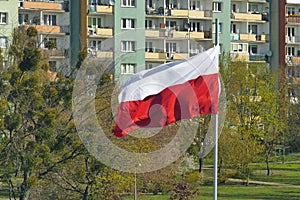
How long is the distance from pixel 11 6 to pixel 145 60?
33.2ft

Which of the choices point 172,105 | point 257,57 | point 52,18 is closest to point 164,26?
point 52,18

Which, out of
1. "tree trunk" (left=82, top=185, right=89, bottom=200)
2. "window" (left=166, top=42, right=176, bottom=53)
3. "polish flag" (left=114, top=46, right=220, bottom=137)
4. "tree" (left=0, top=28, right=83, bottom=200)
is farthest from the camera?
"window" (left=166, top=42, right=176, bottom=53)

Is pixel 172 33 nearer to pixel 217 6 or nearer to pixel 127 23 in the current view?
pixel 127 23

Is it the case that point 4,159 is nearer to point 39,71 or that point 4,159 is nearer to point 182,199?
point 39,71

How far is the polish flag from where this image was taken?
1747 centimetres

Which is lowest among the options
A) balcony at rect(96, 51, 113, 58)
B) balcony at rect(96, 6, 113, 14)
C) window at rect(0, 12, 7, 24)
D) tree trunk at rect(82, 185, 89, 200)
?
tree trunk at rect(82, 185, 89, 200)

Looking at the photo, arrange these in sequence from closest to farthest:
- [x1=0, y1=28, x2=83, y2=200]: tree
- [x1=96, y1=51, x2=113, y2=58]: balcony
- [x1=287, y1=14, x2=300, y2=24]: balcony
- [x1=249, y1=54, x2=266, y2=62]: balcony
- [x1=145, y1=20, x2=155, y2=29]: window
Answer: [x1=0, y1=28, x2=83, y2=200]: tree → [x1=96, y1=51, x2=113, y2=58]: balcony → [x1=145, y1=20, x2=155, y2=29]: window → [x1=249, y1=54, x2=266, y2=62]: balcony → [x1=287, y1=14, x2=300, y2=24]: balcony

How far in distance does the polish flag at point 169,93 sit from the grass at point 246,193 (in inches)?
930

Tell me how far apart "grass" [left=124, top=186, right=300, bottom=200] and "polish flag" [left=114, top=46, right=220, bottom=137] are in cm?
2361

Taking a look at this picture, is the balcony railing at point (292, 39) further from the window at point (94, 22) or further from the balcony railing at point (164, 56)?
the window at point (94, 22)

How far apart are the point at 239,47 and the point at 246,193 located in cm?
3003

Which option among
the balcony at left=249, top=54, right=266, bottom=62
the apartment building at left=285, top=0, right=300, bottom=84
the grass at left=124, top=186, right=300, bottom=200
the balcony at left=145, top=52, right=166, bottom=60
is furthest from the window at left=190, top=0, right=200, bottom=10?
the grass at left=124, top=186, right=300, bottom=200

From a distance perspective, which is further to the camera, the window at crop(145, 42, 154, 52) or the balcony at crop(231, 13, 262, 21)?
the balcony at crop(231, 13, 262, 21)

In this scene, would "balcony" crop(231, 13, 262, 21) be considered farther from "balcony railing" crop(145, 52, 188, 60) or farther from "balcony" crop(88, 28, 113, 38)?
"balcony" crop(88, 28, 113, 38)
